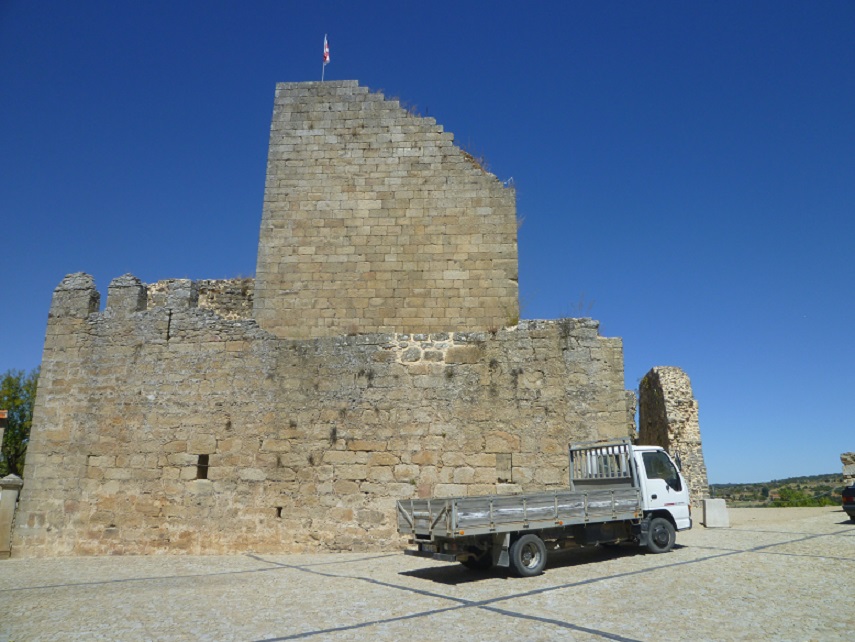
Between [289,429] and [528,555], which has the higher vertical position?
[289,429]

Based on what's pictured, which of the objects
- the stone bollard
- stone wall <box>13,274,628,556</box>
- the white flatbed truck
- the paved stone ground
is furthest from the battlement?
the white flatbed truck

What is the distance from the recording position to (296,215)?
45.4 ft

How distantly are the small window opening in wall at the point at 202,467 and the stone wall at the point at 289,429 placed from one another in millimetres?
21

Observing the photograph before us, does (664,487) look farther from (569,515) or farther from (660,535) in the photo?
(569,515)

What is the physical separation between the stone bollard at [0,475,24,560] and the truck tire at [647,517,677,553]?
10.8m

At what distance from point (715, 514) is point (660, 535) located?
15.0 ft

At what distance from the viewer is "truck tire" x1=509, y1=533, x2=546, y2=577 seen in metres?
7.49

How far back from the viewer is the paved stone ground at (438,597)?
525cm

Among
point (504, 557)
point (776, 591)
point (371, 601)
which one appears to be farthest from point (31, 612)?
point (776, 591)

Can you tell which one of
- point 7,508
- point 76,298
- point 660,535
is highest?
point 76,298

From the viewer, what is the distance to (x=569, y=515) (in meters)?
8.02

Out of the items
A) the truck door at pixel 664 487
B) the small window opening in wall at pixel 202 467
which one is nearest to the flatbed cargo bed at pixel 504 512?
the truck door at pixel 664 487

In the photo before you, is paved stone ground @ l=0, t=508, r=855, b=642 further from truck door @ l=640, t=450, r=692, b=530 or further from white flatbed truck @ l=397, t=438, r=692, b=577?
A: truck door @ l=640, t=450, r=692, b=530

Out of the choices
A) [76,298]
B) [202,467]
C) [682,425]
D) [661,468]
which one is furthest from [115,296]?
[682,425]
